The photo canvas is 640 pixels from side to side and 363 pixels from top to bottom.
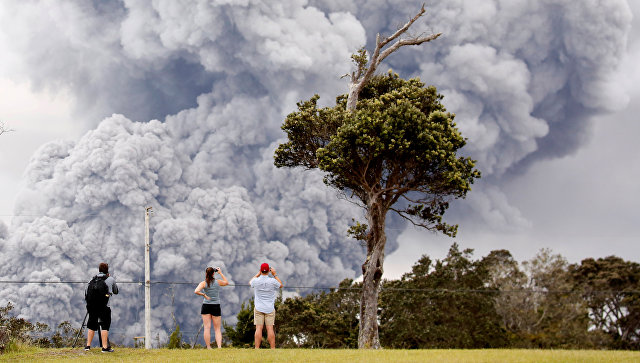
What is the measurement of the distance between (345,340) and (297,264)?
58881 mm

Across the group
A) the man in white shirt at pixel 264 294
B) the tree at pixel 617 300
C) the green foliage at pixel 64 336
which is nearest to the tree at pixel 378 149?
the man in white shirt at pixel 264 294

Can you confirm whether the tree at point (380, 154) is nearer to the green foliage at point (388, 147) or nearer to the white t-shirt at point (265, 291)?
the green foliage at point (388, 147)

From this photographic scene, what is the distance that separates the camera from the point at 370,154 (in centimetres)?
2405

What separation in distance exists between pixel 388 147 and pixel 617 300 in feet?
109

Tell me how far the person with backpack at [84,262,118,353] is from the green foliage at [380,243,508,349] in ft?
86.8

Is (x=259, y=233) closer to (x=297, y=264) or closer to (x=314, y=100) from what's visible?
(x=297, y=264)

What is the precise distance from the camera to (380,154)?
24.5 m

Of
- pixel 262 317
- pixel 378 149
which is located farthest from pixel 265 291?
pixel 378 149

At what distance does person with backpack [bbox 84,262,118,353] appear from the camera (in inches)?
623

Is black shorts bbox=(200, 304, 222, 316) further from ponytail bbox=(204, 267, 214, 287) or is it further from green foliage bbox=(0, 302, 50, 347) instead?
green foliage bbox=(0, 302, 50, 347)

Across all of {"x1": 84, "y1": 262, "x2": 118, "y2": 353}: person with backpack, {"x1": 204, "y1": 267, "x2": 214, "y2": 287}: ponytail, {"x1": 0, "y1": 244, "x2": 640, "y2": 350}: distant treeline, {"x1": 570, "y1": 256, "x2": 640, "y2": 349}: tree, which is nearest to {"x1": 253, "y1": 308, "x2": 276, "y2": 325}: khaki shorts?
{"x1": 204, "y1": 267, "x2": 214, "y2": 287}: ponytail

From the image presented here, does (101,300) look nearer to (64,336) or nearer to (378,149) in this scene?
(378,149)

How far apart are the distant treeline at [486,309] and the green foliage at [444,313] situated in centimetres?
7

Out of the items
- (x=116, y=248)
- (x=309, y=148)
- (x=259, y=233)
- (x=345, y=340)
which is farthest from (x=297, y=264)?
(x=309, y=148)
